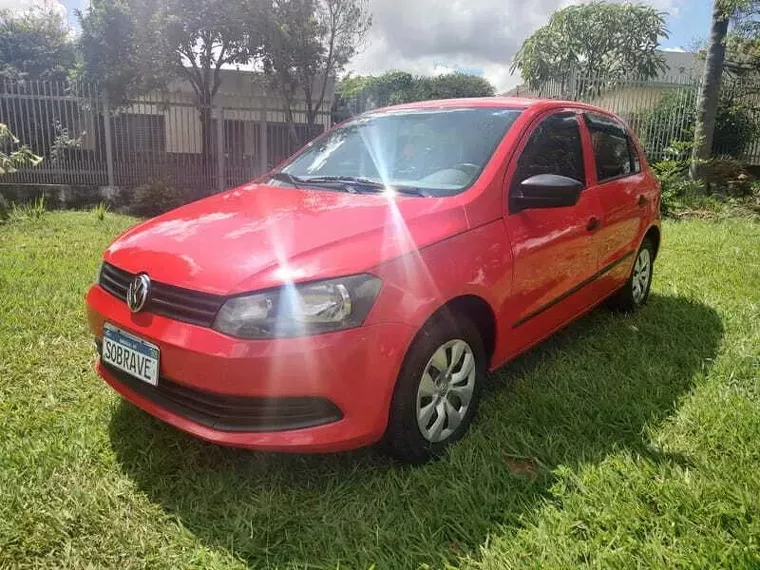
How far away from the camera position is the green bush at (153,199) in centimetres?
1005

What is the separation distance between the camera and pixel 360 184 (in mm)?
2908

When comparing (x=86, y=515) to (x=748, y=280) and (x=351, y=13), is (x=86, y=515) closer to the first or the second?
(x=748, y=280)

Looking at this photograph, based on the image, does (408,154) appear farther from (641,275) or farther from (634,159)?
(641,275)

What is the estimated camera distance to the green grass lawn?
1.89 metres

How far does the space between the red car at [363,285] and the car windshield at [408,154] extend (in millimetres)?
12

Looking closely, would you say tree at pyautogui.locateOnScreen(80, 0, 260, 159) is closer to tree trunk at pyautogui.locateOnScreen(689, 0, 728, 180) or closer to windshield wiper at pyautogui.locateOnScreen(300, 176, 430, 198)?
A: tree trunk at pyautogui.locateOnScreen(689, 0, 728, 180)

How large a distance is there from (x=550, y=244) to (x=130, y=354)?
202cm

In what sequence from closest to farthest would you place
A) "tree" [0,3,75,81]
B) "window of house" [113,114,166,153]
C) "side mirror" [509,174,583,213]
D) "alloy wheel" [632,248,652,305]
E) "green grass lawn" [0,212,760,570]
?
"green grass lawn" [0,212,760,570] < "side mirror" [509,174,583,213] < "alloy wheel" [632,248,652,305] < "window of house" [113,114,166,153] < "tree" [0,3,75,81]

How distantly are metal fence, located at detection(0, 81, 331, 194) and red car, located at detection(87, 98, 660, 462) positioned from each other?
339 inches

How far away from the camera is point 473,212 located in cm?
252

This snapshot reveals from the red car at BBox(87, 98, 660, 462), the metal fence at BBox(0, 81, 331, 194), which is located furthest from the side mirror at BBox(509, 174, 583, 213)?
the metal fence at BBox(0, 81, 331, 194)

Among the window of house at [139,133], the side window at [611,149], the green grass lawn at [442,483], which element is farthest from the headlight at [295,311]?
the window of house at [139,133]

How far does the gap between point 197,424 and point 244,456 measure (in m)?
0.41

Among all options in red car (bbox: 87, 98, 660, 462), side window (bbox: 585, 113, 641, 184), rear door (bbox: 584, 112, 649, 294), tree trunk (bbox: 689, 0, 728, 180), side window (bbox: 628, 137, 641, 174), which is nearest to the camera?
red car (bbox: 87, 98, 660, 462)
